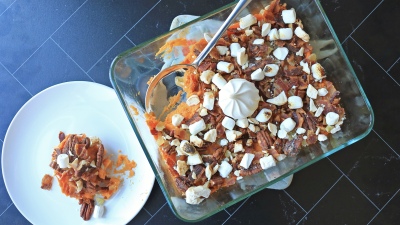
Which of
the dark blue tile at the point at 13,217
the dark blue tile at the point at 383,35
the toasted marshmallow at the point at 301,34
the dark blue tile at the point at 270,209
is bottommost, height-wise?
the dark blue tile at the point at 270,209

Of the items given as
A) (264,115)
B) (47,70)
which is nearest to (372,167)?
(264,115)

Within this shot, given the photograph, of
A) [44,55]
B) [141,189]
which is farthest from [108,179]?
[44,55]

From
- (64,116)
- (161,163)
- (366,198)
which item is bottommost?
(366,198)

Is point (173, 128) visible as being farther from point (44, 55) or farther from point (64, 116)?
point (44, 55)

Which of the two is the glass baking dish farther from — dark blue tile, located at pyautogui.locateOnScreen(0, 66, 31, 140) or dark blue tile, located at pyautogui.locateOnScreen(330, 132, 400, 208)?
dark blue tile, located at pyautogui.locateOnScreen(0, 66, 31, 140)

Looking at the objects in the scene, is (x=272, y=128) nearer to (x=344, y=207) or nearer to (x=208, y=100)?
(x=208, y=100)

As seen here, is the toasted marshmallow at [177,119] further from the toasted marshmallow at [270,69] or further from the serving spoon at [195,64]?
the toasted marshmallow at [270,69]

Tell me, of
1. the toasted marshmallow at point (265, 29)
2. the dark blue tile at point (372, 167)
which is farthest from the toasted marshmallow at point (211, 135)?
the dark blue tile at point (372, 167)
